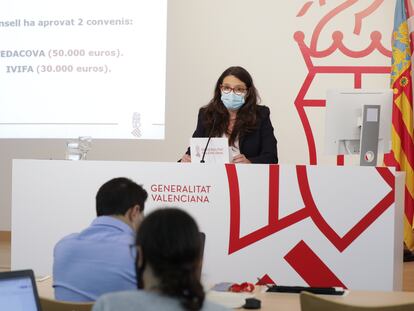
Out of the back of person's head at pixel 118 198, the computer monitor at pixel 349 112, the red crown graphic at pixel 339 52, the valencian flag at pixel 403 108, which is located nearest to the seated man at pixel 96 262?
the back of person's head at pixel 118 198

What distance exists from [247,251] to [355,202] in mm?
643

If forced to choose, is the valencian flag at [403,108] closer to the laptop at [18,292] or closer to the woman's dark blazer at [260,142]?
the woman's dark blazer at [260,142]

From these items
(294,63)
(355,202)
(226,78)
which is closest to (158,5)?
(294,63)

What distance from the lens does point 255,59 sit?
6594mm

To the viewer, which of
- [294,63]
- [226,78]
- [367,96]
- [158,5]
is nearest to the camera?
[367,96]

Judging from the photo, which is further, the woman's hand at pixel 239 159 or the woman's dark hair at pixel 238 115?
the woman's dark hair at pixel 238 115

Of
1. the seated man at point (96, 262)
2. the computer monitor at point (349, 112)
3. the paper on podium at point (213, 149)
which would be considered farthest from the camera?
the computer monitor at point (349, 112)

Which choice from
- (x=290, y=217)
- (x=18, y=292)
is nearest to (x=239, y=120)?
(x=290, y=217)

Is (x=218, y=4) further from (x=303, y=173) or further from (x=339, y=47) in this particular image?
(x=303, y=173)

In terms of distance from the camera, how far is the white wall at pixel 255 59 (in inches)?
254

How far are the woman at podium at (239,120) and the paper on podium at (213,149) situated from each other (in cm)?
29

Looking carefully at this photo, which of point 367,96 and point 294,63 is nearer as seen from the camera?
point 367,96

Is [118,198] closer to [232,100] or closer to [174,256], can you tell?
[174,256]

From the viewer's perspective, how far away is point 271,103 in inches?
260
